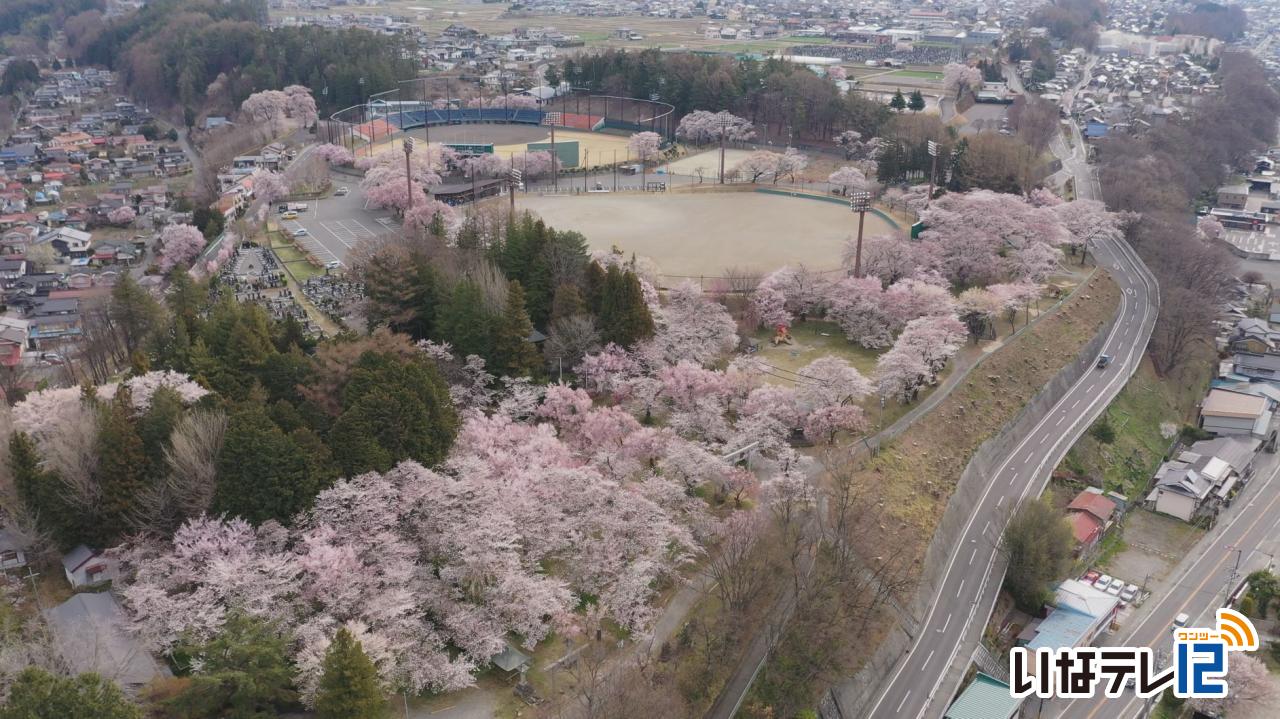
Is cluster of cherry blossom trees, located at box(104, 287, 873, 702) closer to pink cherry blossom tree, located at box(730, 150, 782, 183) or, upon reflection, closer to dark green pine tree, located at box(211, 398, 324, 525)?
dark green pine tree, located at box(211, 398, 324, 525)

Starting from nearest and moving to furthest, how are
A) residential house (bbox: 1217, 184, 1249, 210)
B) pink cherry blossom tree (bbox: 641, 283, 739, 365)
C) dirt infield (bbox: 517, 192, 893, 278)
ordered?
1. pink cherry blossom tree (bbox: 641, 283, 739, 365)
2. dirt infield (bbox: 517, 192, 893, 278)
3. residential house (bbox: 1217, 184, 1249, 210)

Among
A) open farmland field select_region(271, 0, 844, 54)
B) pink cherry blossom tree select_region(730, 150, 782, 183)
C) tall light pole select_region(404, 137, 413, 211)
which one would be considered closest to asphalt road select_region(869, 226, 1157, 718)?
pink cherry blossom tree select_region(730, 150, 782, 183)

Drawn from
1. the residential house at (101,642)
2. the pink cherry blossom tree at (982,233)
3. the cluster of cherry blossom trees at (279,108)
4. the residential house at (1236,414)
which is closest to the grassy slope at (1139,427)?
the residential house at (1236,414)

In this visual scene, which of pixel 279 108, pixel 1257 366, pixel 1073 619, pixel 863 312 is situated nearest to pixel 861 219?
pixel 863 312

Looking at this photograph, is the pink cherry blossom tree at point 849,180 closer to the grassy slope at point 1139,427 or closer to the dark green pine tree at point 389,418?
the grassy slope at point 1139,427

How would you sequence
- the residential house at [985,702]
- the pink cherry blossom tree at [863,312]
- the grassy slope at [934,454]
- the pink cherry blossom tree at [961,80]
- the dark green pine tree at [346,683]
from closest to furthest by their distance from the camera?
the dark green pine tree at [346,683] → the grassy slope at [934,454] → the residential house at [985,702] → the pink cherry blossom tree at [863,312] → the pink cherry blossom tree at [961,80]

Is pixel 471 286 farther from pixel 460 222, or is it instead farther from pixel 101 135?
pixel 101 135
